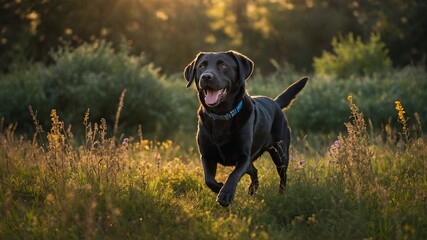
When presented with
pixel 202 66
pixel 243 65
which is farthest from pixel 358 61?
pixel 202 66

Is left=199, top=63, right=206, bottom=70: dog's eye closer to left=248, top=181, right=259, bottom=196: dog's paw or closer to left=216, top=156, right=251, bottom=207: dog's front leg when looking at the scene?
left=216, top=156, right=251, bottom=207: dog's front leg

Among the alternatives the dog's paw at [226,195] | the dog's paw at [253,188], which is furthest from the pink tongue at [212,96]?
the dog's paw at [253,188]

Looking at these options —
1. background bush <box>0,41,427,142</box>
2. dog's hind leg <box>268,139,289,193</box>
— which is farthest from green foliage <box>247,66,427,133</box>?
dog's hind leg <box>268,139,289,193</box>

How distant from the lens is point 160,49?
36.9m

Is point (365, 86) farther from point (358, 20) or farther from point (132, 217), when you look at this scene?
point (358, 20)

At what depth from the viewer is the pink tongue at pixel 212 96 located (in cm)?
565

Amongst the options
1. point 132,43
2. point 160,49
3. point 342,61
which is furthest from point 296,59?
→ point 342,61

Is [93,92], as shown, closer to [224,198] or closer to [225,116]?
[225,116]

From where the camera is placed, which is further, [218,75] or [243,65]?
[243,65]

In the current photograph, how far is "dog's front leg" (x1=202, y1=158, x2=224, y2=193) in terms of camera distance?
559cm

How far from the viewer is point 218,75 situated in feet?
18.9

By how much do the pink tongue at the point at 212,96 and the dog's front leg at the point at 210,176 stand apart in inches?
25.4

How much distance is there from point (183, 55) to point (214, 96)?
34759 millimetres

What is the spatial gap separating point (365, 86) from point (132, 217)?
13.3 m
